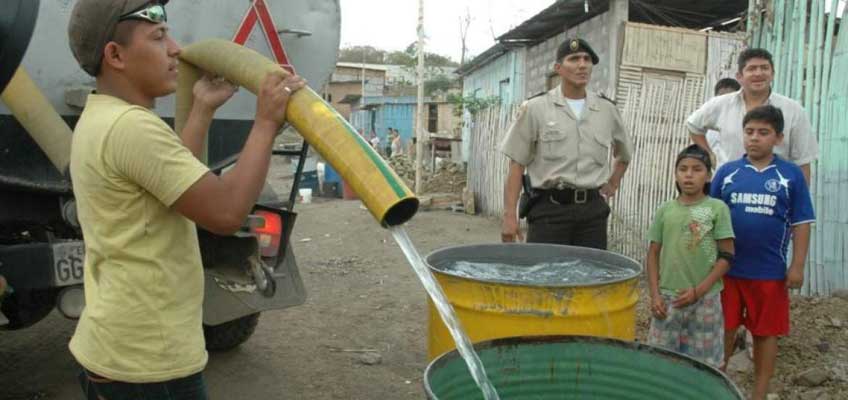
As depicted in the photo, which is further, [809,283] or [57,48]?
→ [809,283]

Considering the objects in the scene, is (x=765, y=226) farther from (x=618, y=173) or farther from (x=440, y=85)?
(x=440, y=85)

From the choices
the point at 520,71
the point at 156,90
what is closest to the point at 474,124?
the point at 520,71

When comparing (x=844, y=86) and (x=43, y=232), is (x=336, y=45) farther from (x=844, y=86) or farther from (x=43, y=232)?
(x=844, y=86)

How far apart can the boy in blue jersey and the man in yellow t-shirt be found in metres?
2.54

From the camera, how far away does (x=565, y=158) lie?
149 inches

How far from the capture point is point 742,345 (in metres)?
4.47

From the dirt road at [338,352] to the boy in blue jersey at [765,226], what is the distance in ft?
2.06

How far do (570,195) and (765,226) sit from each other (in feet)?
3.12

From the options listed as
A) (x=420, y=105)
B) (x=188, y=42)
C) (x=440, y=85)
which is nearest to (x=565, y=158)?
(x=188, y=42)

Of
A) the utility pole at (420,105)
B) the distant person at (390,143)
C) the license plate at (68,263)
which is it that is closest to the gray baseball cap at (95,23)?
the license plate at (68,263)

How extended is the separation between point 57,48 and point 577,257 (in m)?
2.37

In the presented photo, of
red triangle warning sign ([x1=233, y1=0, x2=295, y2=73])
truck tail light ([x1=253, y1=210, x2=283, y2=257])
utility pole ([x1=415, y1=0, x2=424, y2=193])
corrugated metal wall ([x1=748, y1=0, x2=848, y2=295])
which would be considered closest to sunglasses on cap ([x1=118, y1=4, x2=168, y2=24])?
red triangle warning sign ([x1=233, y1=0, x2=295, y2=73])

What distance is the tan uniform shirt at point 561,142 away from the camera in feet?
12.4

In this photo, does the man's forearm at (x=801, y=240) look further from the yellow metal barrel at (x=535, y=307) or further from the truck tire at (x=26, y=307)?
the truck tire at (x=26, y=307)
